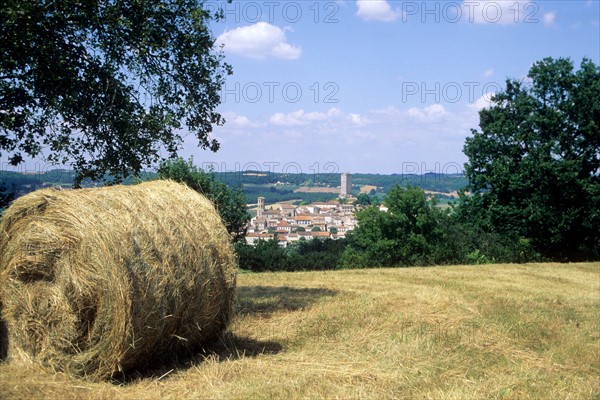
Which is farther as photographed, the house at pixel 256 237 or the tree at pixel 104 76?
the house at pixel 256 237

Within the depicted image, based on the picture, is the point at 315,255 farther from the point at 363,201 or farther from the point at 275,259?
the point at 363,201

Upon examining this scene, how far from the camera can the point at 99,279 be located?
657 cm

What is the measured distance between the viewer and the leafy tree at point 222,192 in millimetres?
27408

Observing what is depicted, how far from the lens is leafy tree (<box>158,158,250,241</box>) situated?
2741 centimetres

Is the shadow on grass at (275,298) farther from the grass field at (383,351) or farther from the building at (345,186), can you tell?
the building at (345,186)

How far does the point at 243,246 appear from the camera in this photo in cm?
2938

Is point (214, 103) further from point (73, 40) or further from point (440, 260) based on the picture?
point (440, 260)

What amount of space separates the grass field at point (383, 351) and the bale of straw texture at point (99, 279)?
12.1 inches

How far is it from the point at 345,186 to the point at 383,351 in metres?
39.6

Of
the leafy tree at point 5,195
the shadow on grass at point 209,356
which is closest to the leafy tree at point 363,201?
the leafy tree at point 5,195

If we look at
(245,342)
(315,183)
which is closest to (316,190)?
(315,183)

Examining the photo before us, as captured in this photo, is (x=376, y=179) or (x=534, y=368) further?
(x=376, y=179)

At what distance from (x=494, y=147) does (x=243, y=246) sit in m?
12.8

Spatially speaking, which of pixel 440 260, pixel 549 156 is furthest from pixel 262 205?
pixel 549 156
